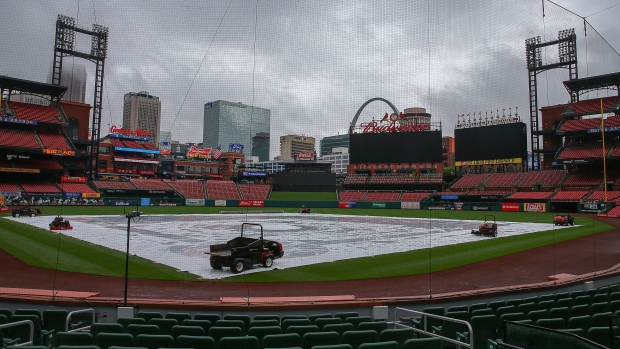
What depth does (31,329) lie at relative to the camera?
5.43 meters

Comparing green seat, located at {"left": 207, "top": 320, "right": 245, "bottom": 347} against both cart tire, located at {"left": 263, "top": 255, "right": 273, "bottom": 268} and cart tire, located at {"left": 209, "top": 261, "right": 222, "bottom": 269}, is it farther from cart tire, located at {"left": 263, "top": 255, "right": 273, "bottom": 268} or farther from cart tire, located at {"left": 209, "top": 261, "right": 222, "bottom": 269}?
cart tire, located at {"left": 263, "top": 255, "right": 273, "bottom": 268}

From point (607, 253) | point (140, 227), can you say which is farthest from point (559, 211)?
point (140, 227)


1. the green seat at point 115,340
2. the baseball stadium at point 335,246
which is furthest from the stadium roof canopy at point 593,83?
the green seat at point 115,340

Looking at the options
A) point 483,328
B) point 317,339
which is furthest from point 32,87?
point 483,328

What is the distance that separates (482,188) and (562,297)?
207 feet

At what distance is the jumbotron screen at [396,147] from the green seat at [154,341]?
6953 cm

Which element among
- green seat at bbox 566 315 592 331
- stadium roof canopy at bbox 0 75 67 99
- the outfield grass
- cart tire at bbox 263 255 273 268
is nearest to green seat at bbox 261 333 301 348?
green seat at bbox 566 315 592 331

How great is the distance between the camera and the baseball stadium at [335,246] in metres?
6.01

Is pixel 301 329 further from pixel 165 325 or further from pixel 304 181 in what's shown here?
pixel 304 181

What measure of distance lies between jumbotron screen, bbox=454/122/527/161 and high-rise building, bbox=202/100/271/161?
62.1 m

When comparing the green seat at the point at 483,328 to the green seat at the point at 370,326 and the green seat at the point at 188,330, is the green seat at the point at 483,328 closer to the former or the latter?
the green seat at the point at 370,326

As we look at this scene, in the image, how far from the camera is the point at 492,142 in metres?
68.9

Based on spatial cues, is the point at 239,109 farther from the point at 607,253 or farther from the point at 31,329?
the point at 607,253

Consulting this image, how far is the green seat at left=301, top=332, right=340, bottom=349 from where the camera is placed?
4.92m
